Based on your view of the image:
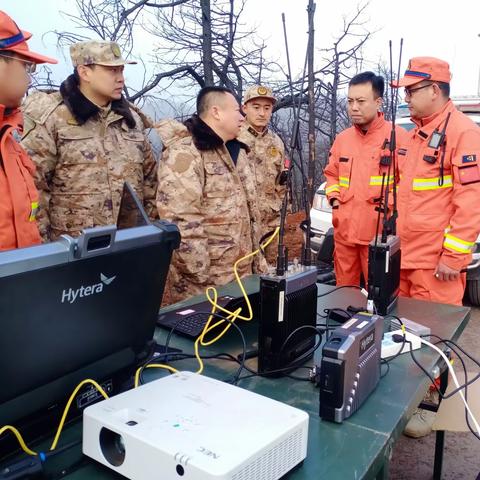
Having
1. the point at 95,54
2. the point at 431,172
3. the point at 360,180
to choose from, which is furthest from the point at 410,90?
the point at 95,54

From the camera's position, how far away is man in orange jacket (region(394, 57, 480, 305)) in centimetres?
272

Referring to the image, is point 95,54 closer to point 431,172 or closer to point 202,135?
point 202,135

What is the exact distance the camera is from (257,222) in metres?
3.21

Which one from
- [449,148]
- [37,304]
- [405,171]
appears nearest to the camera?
[37,304]

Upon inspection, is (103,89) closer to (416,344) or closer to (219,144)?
(219,144)

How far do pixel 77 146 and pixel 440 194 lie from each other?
2.02m

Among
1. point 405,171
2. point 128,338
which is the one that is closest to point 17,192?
point 128,338

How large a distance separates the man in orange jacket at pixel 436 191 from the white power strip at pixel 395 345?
1159 millimetres

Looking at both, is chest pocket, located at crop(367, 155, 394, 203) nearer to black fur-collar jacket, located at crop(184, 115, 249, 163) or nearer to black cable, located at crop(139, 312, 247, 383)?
black fur-collar jacket, located at crop(184, 115, 249, 163)

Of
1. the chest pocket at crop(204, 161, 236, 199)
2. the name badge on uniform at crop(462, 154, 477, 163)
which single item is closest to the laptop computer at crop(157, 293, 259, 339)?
the chest pocket at crop(204, 161, 236, 199)

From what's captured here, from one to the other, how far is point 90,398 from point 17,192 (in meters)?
1.05

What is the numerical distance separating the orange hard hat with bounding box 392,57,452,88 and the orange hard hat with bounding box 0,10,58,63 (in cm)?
197

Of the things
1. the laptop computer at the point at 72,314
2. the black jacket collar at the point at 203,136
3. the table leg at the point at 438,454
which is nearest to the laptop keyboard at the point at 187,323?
the laptop computer at the point at 72,314

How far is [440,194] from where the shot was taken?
2.86 m
